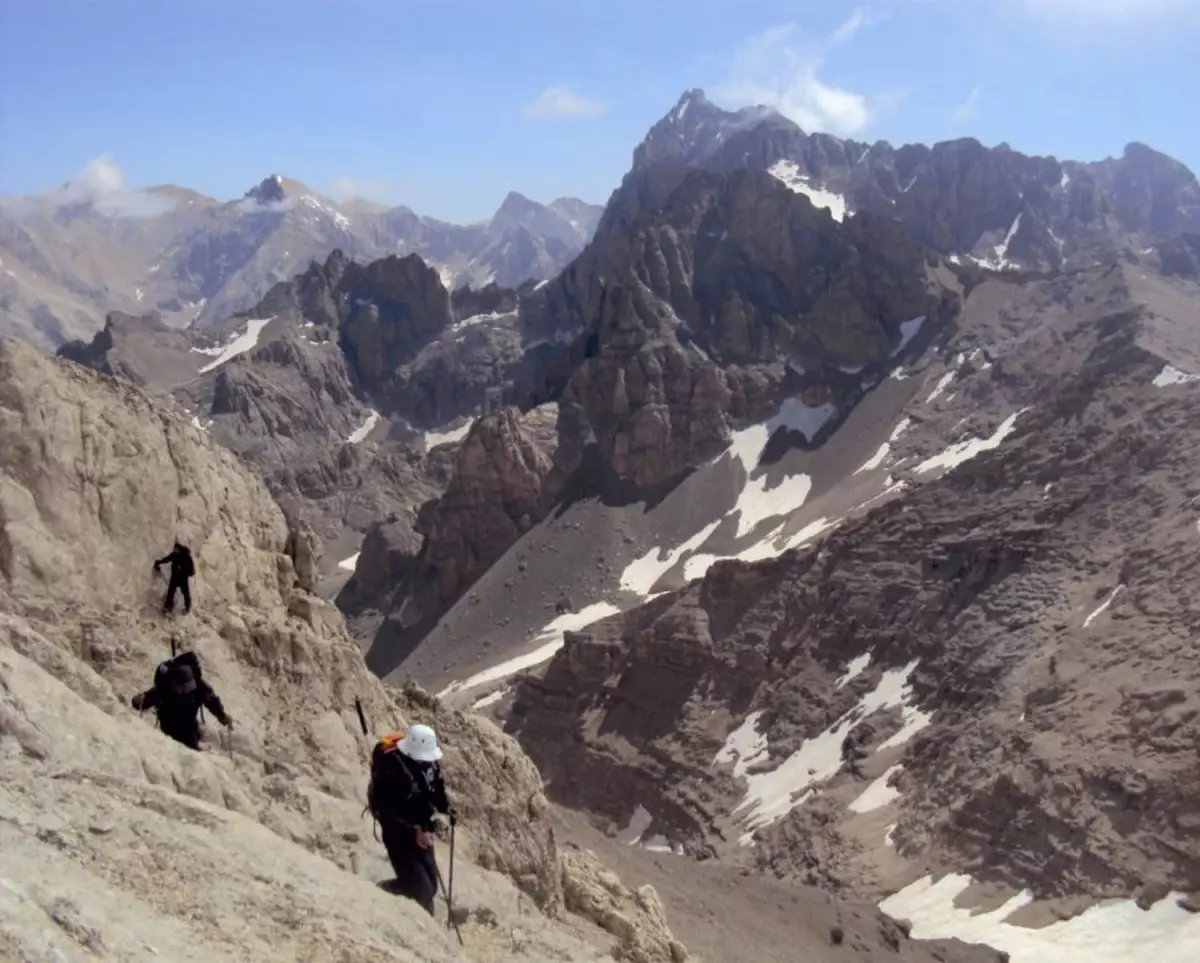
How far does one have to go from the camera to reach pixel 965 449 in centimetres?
10475

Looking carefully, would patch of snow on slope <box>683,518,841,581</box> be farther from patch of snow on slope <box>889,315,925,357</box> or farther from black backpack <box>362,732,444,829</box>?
black backpack <box>362,732,444,829</box>

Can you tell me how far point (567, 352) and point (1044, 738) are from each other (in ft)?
346

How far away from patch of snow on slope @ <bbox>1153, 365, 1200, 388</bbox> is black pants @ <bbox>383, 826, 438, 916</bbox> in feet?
262

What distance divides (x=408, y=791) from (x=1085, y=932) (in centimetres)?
3921

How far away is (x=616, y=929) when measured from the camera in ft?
66.7

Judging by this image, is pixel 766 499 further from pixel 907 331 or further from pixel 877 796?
pixel 877 796

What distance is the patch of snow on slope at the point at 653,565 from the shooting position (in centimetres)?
10644

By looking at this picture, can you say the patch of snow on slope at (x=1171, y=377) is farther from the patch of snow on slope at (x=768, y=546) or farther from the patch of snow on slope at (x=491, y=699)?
the patch of snow on slope at (x=491, y=699)

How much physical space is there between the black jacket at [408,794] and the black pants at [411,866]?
143 millimetres

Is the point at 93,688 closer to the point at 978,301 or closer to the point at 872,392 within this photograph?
the point at 872,392

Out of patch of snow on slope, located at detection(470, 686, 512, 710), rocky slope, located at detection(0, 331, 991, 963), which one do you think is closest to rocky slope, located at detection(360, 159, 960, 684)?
patch of snow on slope, located at detection(470, 686, 512, 710)

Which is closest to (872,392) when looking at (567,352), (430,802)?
(567,352)

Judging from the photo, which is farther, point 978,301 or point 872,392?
point 978,301

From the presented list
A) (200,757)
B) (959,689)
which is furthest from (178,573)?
(959,689)
